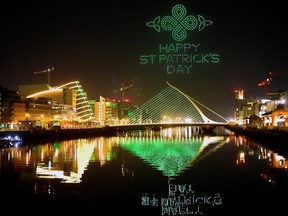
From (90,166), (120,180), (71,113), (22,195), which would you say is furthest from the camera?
(71,113)

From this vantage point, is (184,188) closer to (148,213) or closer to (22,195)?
(148,213)

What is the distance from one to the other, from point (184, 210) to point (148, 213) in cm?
100

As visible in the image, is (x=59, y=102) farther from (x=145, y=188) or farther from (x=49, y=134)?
(x=145, y=188)

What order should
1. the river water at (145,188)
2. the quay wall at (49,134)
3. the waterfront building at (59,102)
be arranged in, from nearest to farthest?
the river water at (145,188), the quay wall at (49,134), the waterfront building at (59,102)

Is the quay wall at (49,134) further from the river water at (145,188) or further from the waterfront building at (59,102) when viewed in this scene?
the waterfront building at (59,102)

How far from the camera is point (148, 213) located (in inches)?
388

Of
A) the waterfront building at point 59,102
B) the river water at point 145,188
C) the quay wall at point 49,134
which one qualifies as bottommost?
the river water at point 145,188

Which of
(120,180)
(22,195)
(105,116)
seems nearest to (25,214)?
(22,195)

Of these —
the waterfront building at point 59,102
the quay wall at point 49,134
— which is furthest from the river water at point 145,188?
the waterfront building at point 59,102

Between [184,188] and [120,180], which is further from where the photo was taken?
[120,180]

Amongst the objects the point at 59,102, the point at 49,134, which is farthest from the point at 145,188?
the point at 59,102

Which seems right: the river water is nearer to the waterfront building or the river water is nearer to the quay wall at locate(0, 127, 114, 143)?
the quay wall at locate(0, 127, 114, 143)

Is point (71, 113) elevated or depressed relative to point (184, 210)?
elevated

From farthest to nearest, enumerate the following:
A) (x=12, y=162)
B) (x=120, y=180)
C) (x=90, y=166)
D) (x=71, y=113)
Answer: (x=71, y=113), (x=12, y=162), (x=90, y=166), (x=120, y=180)
